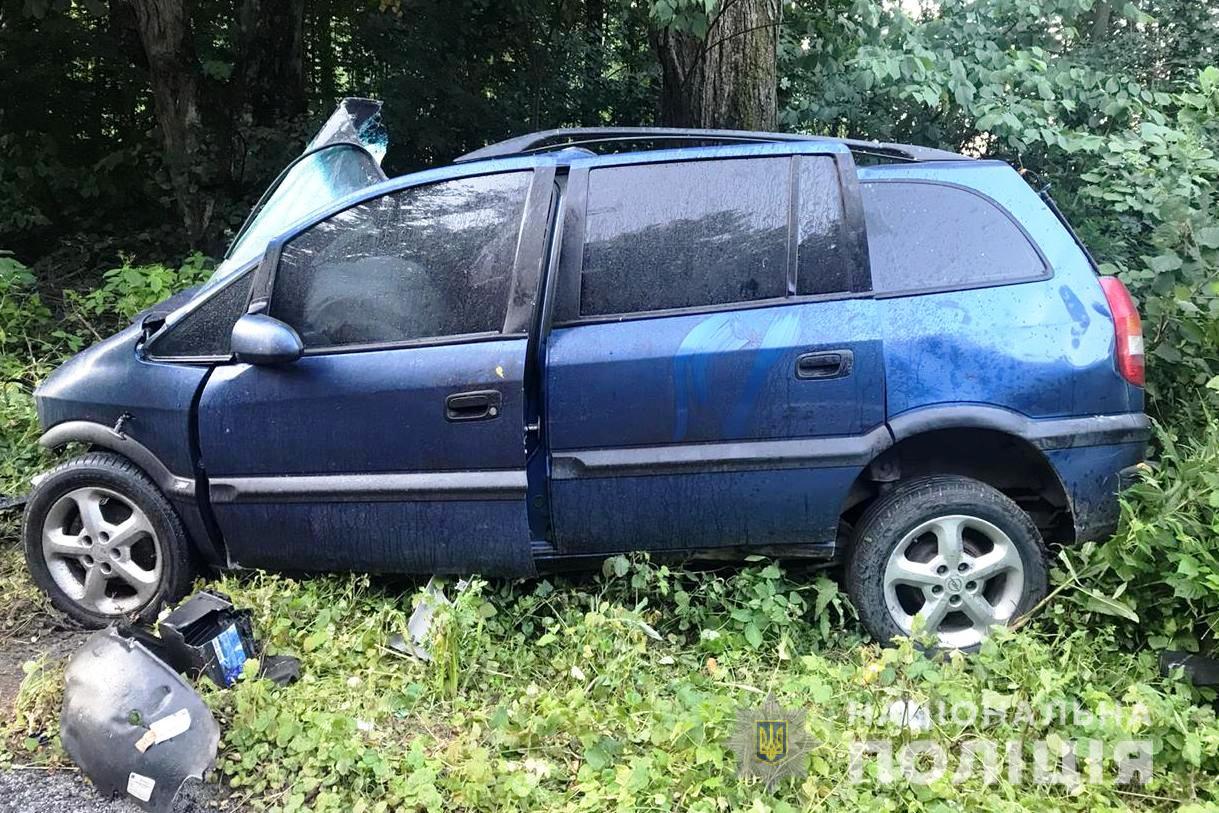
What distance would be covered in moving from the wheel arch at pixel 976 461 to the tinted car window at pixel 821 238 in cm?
55

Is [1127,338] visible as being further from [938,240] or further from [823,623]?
[823,623]

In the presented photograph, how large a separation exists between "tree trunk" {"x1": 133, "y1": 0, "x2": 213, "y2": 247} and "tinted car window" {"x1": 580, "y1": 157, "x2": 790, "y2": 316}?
544 cm

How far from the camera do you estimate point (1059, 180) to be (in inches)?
234

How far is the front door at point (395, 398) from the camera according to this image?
3.20m

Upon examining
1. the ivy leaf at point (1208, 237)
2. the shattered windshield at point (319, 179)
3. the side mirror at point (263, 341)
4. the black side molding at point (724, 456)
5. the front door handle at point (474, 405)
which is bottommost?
the black side molding at point (724, 456)

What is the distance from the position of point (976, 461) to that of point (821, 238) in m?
1.04

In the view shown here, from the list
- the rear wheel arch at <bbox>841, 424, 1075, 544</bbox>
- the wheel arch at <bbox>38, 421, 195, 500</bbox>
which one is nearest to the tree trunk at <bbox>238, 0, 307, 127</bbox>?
the wheel arch at <bbox>38, 421, 195, 500</bbox>

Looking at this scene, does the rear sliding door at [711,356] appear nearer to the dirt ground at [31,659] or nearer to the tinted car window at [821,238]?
the tinted car window at [821,238]

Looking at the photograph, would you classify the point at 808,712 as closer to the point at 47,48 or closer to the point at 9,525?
the point at 9,525

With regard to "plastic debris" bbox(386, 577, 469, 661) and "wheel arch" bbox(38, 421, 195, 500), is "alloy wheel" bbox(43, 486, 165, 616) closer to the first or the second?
"wheel arch" bbox(38, 421, 195, 500)

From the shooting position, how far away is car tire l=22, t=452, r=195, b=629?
11.5ft

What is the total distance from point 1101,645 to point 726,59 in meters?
3.97

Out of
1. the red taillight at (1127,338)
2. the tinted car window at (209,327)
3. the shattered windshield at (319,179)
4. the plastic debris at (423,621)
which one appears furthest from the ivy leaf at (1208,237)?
the tinted car window at (209,327)

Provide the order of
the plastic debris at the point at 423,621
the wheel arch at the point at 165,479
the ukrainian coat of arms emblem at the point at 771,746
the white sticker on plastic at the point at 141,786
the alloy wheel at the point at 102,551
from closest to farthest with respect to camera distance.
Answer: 1. the ukrainian coat of arms emblem at the point at 771,746
2. the white sticker on plastic at the point at 141,786
3. the plastic debris at the point at 423,621
4. the wheel arch at the point at 165,479
5. the alloy wheel at the point at 102,551
